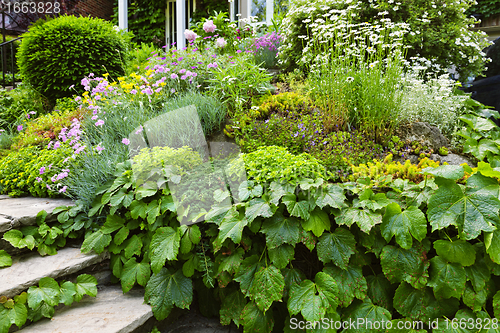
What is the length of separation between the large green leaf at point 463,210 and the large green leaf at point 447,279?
0.63 ft

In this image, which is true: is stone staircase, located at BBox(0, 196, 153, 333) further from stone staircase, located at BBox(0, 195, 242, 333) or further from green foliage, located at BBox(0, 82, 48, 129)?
green foliage, located at BBox(0, 82, 48, 129)

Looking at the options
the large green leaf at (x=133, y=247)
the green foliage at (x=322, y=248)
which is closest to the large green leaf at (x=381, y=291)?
the green foliage at (x=322, y=248)

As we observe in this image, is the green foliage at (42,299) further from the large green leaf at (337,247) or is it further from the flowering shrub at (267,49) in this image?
the flowering shrub at (267,49)

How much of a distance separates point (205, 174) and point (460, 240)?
1.60 m

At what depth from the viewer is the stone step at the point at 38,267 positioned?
5.75 ft

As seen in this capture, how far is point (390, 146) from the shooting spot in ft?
9.04

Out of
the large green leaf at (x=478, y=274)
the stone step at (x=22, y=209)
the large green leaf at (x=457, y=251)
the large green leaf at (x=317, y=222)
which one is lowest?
the large green leaf at (x=478, y=274)

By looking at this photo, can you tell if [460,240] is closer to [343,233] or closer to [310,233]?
[343,233]

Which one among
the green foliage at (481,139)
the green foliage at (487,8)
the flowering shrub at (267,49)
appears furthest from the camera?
the green foliage at (487,8)

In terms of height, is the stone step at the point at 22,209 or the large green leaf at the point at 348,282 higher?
the stone step at the point at 22,209

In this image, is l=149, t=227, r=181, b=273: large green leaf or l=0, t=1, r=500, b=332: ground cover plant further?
l=149, t=227, r=181, b=273: large green leaf

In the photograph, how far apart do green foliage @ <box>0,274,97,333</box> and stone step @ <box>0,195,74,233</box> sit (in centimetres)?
59

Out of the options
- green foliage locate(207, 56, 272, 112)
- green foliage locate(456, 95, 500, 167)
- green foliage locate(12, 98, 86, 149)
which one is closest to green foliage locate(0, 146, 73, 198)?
green foliage locate(12, 98, 86, 149)

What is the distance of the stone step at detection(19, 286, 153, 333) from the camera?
64.8 inches
